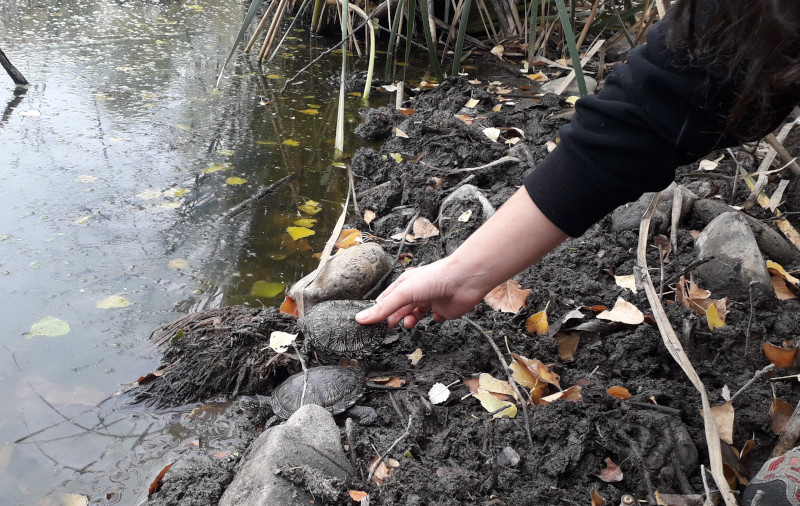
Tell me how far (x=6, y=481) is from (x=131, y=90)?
3312 millimetres

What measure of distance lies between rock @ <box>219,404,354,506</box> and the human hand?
0.40m

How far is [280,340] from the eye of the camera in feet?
7.52

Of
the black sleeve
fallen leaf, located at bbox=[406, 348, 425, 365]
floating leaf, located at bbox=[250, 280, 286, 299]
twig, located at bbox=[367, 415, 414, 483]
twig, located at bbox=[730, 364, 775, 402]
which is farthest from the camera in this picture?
floating leaf, located at bbox=[250, 280, 286, 299]

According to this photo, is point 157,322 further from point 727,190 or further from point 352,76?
point 352,76

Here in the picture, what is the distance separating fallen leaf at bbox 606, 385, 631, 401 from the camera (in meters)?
1.80

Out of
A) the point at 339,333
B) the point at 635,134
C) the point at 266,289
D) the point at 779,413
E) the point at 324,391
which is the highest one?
the point at 635,134

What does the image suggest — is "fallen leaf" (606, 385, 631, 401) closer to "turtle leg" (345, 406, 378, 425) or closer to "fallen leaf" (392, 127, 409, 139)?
"turtle leg" (345, 406, 378, 425)

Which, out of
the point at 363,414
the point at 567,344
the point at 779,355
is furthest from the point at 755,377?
the point at 363,414

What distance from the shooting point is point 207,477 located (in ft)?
5.69

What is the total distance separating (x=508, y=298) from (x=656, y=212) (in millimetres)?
809

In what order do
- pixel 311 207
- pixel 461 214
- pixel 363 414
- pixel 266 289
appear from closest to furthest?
1. pixel 363 414
2. pixel 266 289
3. pixel 461 214
4. pixel 311 207

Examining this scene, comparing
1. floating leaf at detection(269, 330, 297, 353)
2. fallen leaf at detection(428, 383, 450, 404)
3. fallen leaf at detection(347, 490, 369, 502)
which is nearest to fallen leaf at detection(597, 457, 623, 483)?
fallen leaf at detection(428, 383, 450, 404)

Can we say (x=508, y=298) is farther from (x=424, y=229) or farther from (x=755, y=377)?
(x=755, y=377)

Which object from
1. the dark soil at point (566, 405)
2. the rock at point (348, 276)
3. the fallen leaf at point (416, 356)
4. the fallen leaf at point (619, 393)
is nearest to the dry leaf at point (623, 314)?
the dark soil at point (566, 405)
